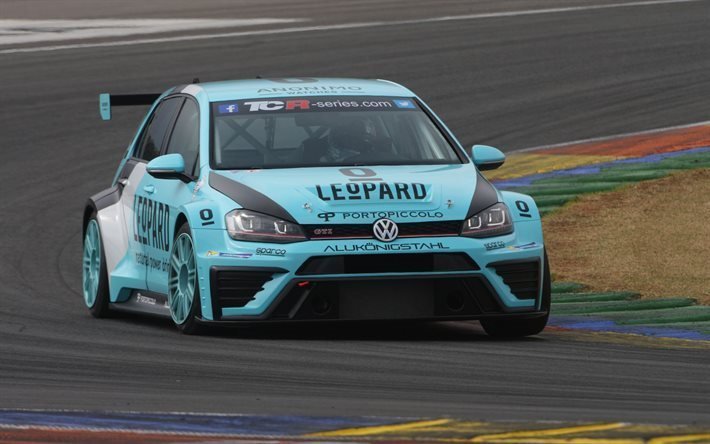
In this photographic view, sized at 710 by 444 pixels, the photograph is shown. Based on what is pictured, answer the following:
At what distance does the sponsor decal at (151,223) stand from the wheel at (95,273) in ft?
1.69

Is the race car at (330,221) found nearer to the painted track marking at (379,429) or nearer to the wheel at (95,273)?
the wheel at (95,273)

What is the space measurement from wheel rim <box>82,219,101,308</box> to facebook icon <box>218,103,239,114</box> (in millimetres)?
1474

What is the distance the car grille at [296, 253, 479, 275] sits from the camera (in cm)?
880

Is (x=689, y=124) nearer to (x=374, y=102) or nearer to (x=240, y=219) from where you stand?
(x=374, y=102)

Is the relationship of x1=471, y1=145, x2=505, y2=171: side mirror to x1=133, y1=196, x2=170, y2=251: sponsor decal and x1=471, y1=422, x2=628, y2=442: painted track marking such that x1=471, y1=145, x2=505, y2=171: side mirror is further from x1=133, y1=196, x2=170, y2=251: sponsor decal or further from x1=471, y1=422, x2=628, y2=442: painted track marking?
x1=471, y1=422, x2=628, y2=442: painted track marking

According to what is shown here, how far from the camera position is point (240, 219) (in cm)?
898

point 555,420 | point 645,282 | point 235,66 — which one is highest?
point 555,420

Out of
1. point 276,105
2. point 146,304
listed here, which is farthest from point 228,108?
point 146,304

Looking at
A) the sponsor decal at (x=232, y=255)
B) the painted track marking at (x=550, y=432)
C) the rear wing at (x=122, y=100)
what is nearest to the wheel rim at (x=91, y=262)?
the rear wing at (x=122, y=100)

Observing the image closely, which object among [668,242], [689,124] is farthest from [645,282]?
[689,124]

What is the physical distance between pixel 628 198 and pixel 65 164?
6.55 m

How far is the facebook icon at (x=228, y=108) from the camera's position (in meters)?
10.0

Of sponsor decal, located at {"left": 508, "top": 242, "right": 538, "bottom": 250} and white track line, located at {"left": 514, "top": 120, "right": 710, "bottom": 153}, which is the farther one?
white track line, located at {"left": 514, "top": 120, "right": 710, "bottom": 153}

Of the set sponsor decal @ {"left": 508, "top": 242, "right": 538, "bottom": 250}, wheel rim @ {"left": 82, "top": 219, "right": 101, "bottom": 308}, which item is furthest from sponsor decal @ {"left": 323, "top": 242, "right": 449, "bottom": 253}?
wheel rim @ {"left": 82, "top": 219, "right": 101, "bottom": 308}
